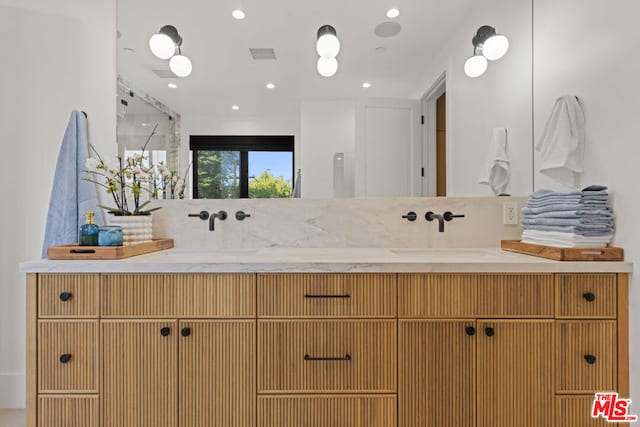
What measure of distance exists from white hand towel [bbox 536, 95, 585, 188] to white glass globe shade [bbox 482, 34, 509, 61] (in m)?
0.47

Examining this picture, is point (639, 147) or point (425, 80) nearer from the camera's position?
point (639, 147)

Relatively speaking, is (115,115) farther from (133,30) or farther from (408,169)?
(408,169)

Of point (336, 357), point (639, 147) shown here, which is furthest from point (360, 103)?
point (336, 357)

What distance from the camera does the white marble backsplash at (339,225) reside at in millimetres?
1751

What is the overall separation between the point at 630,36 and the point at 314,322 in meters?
1.60

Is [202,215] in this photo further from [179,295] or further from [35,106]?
[35,106]

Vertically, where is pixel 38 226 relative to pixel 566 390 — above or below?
above

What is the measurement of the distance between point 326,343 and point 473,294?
576 mm

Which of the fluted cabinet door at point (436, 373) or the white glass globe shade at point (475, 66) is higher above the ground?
the white glass globe shade at point (475, 66)

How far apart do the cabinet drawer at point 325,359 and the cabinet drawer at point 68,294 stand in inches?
25.5

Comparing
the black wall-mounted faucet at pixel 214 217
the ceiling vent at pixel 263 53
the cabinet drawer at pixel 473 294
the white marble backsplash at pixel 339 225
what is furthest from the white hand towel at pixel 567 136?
the black wall-mounted faucet at pixel 214 217

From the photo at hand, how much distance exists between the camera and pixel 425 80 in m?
1.79

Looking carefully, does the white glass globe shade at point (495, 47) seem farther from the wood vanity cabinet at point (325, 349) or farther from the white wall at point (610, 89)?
the wood vanity cabinet at point (325, 349)

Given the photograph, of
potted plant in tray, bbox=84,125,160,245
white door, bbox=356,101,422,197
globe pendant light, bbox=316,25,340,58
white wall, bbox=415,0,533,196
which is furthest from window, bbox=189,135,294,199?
white wall, bbox=415,0,533,196
